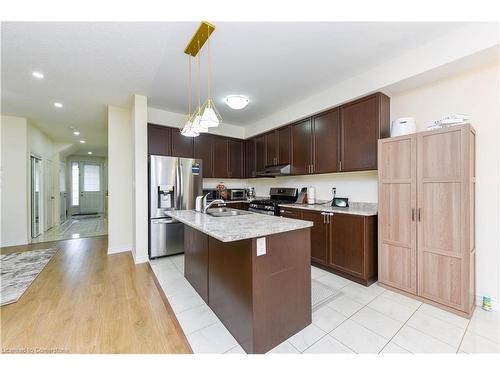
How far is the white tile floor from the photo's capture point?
157cm

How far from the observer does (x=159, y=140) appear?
A: 389cm

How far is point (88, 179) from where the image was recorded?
922 cm

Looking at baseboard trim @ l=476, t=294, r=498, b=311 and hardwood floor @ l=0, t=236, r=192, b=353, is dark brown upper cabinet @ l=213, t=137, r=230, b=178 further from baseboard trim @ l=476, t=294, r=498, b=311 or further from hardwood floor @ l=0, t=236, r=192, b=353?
baseboard trim @ l=476, t=294, r=498, b=311

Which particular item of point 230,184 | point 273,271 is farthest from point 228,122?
point 273,271

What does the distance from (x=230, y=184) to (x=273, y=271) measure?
12.3 feet

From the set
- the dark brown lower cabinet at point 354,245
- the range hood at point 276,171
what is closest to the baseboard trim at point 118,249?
the range hood at point 276,171

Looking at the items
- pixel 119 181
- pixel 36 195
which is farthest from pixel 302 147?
pixel 36 195

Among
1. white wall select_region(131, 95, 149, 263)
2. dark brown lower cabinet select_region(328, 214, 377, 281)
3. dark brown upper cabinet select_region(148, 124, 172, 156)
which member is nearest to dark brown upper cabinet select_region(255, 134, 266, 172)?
dark brown upper cabinet select_region(148, 124, 172, 156)

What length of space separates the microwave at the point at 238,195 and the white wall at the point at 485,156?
12.2 ft

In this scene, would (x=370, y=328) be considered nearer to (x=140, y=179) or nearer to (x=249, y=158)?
(x=140, y=179)

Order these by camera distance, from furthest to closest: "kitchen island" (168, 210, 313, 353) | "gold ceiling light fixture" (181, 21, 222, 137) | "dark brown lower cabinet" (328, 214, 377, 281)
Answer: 1. "dark brown lower cabinet" (328, 214, 377, 281)
2. "gold ceiling light fixture" (181, 21, 222, 137)
3. "kitchen island" (168, 210, 313, 353)

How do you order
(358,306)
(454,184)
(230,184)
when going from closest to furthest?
(454,184) → (358,306) → (230,184)

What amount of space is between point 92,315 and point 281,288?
6.08 ft
